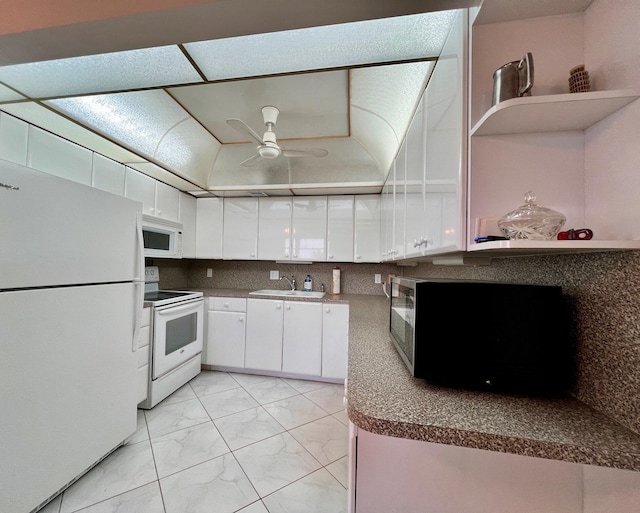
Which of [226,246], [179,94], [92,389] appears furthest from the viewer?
[226,246]

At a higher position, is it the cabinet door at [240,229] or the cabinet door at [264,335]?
the cabinet door at [240,229]

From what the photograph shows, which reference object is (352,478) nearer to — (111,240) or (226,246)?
(111,240)

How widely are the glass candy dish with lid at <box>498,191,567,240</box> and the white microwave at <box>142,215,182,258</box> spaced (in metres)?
2.53

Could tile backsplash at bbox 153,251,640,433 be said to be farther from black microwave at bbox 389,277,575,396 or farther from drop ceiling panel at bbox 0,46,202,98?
drop ceiling panel at bbox 0,46,202,98


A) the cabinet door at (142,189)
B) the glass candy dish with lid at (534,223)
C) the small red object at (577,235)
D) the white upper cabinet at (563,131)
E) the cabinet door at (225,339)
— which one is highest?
the cabinet door at (142,189)

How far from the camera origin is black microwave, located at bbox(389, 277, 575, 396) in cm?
71

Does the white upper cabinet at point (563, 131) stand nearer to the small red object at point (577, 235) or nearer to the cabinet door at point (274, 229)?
the small red object at point (577, 235)

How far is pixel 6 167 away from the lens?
1.08 meters

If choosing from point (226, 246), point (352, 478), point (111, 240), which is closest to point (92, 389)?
point (111, 240)

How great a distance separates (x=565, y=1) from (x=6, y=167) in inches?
79.7

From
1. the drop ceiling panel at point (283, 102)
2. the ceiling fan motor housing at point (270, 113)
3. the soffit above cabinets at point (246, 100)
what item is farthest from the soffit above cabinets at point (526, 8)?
the ceiling fan motor housing at point (270, 113)

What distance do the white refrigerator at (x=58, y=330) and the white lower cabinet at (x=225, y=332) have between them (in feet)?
3.85

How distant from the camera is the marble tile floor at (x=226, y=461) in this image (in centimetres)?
132


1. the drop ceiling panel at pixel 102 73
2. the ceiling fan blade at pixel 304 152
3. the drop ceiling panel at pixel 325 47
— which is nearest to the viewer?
the drop ceiling panel at pixel 325 47
